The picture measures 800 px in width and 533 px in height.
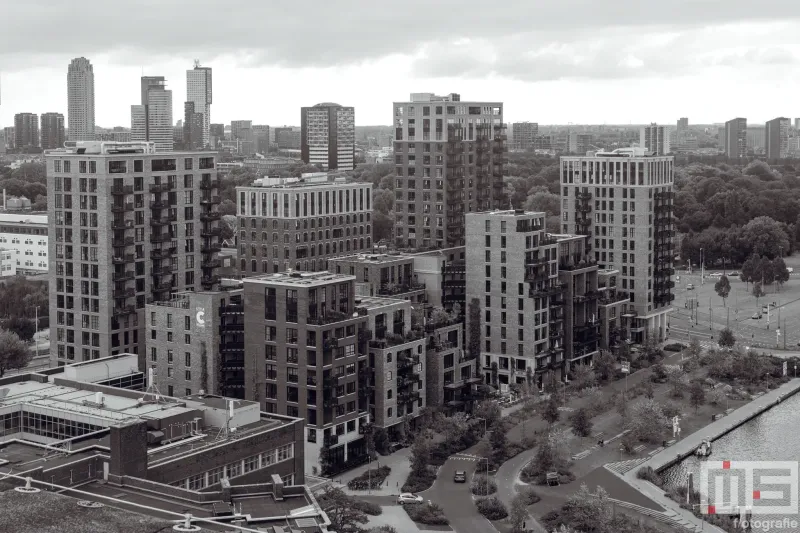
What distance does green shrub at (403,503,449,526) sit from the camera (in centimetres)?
5706

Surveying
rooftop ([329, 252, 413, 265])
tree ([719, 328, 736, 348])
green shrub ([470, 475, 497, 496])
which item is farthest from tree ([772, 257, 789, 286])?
green shrub ([470, 475, 497, 496])

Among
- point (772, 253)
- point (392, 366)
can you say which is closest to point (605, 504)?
point (392, 366)

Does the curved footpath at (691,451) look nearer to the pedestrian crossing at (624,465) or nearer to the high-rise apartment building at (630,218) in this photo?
the pedestrian crossing at (624,465)

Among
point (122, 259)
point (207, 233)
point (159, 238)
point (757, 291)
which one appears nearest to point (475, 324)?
point (207, 233)

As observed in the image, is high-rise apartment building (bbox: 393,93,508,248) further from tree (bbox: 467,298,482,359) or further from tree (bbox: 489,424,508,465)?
tree (bbox: 489,424,508,465)

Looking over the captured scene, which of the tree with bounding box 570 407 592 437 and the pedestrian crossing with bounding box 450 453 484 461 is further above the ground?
the tree with bounding box 570 407 592 437

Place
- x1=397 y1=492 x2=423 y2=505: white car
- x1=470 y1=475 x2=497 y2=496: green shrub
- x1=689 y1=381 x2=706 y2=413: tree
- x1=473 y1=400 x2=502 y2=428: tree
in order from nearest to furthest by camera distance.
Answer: x1=397 y1=492 x2=423 y2=505: white car < x1=470 y1=475 x2=497 y2=496: green shrub < x1=473 y1=400 x2=502 y2=428: tree < x1=689 y1=381 x2=706 y2=413: tree

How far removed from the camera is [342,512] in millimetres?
55375

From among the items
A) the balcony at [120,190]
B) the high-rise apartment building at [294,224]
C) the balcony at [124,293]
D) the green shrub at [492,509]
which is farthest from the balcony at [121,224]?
the green shrub at [492,509]

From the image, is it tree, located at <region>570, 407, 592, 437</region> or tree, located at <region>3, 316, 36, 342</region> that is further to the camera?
tree, located at <region>3, 316, 36, 342</region>

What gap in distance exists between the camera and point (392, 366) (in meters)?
69.1

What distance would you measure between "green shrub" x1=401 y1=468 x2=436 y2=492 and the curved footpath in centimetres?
959

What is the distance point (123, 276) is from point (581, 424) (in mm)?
29971

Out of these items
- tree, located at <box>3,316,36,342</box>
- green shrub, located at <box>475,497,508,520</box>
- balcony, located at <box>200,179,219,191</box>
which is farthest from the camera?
tree, located at <box>3,316,36,342</box>
